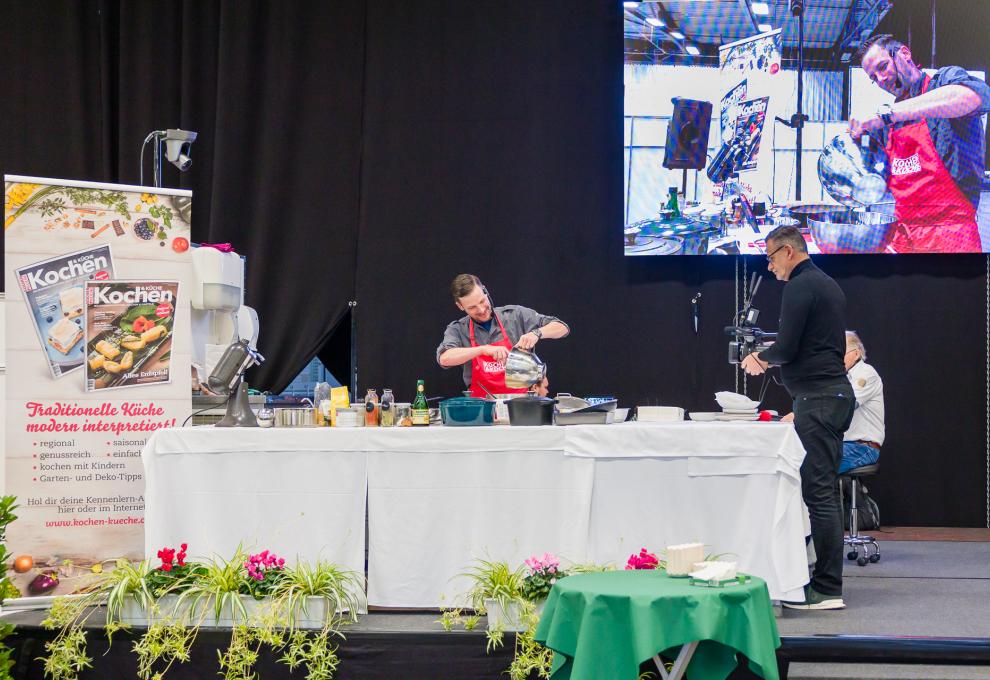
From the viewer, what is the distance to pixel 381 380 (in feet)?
21.0

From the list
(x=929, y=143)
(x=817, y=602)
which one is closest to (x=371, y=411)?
(x=817, y=602)

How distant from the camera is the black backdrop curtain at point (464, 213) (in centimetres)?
620

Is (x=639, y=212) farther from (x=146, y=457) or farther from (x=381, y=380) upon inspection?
(x=146, y=457)

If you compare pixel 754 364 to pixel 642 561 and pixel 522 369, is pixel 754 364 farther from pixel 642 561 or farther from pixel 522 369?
Result: pixel 642 561

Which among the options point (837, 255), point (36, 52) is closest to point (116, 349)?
point (36, 52)

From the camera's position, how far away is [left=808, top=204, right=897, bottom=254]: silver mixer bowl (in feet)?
19.7

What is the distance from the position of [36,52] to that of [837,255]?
17.1 feet

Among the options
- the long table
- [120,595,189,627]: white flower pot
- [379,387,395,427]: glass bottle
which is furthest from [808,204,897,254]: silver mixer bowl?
[120,595,189,627]: white flower pot

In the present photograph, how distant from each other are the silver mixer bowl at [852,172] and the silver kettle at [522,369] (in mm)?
2655

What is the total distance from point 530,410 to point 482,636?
34.1 inches

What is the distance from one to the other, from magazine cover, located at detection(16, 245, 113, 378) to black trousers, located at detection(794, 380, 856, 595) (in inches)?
111

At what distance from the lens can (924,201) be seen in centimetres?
600

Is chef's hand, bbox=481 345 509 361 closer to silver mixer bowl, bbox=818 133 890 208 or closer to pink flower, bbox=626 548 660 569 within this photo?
pink flower, bbox=626 548 660 569

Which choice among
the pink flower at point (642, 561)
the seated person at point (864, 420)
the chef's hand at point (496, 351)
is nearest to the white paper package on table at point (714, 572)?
the pink flower at point (642, 561)
